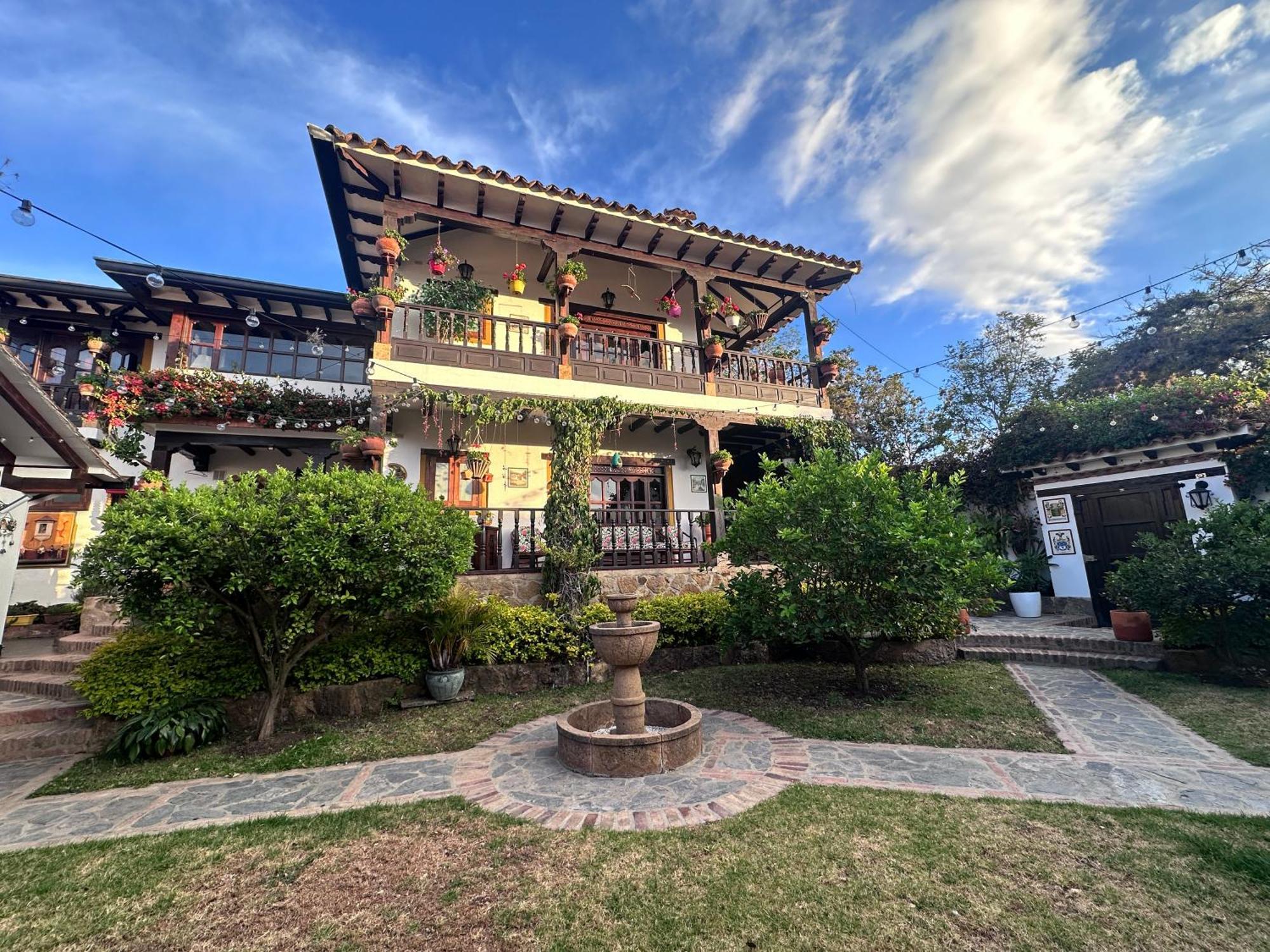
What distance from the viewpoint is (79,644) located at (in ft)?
23.3

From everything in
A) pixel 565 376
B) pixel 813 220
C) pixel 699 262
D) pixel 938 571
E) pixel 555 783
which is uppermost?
pixel 813 220

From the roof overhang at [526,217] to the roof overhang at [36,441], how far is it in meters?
5.14

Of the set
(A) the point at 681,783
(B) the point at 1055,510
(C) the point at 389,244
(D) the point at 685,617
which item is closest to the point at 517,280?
(C) the point at 389,244

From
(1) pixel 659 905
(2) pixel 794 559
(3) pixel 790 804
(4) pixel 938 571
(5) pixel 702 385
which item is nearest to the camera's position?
(1) pixel 659 905

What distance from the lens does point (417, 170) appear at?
8328 mm

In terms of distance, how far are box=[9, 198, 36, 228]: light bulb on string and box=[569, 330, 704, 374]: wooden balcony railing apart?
7.26 m

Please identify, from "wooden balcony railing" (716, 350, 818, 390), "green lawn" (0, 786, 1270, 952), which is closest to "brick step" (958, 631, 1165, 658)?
"green lawn" (0, 786, 1270, 952)

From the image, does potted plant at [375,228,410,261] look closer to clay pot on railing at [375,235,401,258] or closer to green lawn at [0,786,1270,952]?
clay pot on railing at [375,235,401,258]

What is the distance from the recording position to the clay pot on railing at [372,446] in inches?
310

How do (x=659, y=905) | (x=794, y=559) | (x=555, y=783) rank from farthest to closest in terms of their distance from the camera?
(x=794, y=559) → (x=555, y=783) → (x=659, y=905)

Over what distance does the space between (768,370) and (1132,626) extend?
24.6 ft

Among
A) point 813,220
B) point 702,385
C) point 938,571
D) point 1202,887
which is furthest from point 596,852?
point 813,220

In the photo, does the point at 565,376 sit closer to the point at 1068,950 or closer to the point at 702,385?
the point at 702,385

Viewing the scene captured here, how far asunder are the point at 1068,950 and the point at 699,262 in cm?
1100
